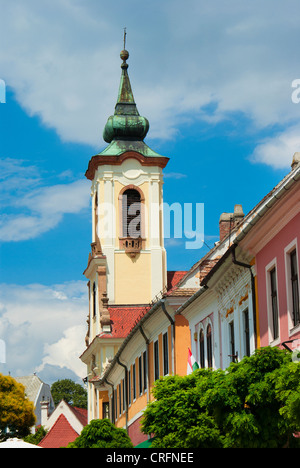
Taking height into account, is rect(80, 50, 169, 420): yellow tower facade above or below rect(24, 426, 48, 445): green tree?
above

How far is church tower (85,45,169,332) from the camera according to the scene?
68.0 meters

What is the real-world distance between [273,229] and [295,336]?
2.55m

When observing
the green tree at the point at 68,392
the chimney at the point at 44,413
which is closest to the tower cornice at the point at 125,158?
the chimney at the point at 44,413

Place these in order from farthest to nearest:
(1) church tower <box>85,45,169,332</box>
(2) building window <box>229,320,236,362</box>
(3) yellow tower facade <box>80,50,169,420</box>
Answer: (1) church tower <box>85,45,169,332</box> → (3) yellow tower facade <box>80,50,169,420</box> → (2) building window <box>229,320,236,362</box>

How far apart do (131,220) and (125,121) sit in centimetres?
802

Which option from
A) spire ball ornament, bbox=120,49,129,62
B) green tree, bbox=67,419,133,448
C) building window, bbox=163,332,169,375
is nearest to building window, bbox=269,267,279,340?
green tree, bbox=67,419,133,448

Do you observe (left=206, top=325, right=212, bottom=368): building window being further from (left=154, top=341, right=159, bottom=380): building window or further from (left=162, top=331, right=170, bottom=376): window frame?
(left=154, top=341, right=159, bottom=380): building window

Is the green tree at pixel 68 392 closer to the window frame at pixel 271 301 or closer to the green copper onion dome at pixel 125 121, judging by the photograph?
the green copper onion dome at pixel 125 121

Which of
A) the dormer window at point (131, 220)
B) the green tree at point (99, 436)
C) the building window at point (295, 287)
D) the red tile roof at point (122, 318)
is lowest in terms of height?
the green tree at point (99, 436)

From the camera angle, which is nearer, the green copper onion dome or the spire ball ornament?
the green copper onion dome

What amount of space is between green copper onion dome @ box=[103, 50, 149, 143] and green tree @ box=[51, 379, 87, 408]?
58347 mm

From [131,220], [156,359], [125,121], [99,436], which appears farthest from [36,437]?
[99,436]

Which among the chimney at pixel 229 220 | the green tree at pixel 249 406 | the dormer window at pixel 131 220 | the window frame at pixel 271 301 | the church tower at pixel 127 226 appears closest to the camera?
the green tree at pixel 249 406

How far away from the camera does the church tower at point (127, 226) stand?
68.0 metres
